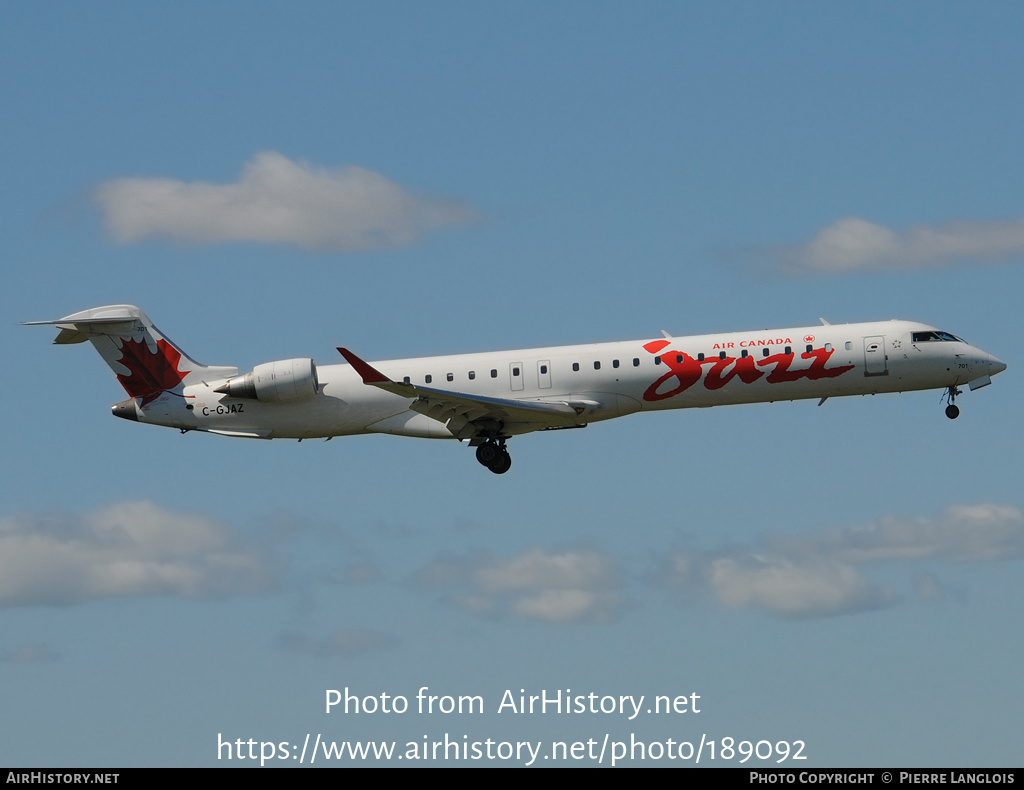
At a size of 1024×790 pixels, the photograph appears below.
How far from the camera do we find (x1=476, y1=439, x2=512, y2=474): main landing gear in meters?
40.3

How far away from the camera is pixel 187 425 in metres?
42.2

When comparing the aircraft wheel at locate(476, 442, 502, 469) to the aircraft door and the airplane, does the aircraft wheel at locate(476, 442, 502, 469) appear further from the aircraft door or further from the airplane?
the aircraft door

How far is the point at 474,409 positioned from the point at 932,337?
12.5m

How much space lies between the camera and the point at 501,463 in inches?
1590

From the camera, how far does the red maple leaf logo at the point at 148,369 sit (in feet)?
139

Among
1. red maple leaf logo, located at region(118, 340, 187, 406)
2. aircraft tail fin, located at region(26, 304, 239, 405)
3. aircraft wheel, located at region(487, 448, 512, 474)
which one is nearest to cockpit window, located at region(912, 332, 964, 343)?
aircraft wheel, located at region(487, 448, 512, 474)

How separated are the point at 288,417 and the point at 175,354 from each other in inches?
171

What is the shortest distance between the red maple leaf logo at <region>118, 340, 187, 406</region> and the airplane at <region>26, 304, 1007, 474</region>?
0.86 meters

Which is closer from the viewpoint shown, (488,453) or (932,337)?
(932,337)

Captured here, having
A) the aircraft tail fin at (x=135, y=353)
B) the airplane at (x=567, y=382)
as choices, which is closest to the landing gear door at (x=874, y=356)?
the airplane at (x=567, y=382)

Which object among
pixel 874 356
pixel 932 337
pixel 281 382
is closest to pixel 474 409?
pixel 281 382

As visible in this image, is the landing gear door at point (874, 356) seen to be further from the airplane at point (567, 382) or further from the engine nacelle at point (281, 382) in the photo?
the engine nacelle at point (281, 382)

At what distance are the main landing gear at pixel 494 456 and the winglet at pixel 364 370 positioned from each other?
418 cm

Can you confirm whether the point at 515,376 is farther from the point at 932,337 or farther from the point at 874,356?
the point at 932,337
